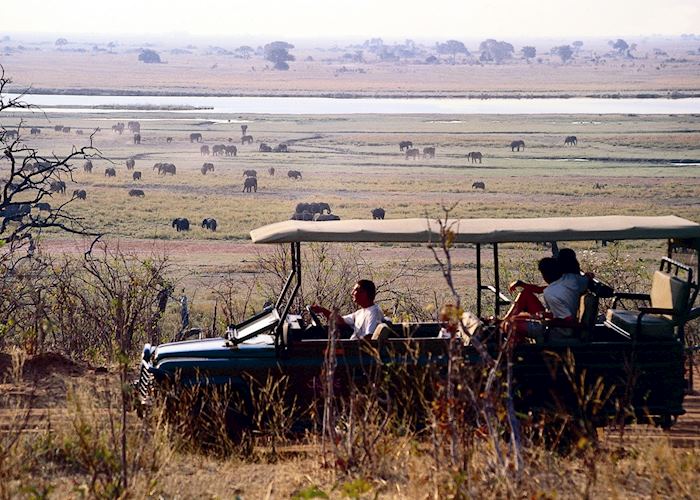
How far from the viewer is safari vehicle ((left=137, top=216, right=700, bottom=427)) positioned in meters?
8.45

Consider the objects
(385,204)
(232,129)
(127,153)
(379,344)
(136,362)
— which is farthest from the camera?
(232,129)

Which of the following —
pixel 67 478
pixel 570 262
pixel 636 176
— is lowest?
pixel 636 176

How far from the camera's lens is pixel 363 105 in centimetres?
10319

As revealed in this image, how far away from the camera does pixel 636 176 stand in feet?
167

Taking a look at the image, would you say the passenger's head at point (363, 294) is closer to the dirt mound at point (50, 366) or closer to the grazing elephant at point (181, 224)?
the dirt mound at point (50, 366)

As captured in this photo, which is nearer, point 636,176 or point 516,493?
point 516,493

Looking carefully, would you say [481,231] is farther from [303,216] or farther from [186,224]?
[303,216]

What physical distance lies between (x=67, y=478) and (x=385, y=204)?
3571 cm

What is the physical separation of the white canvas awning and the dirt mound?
354 cm

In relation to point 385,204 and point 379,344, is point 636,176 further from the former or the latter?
point 379,344

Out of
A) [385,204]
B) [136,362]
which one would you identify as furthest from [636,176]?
[136,362]

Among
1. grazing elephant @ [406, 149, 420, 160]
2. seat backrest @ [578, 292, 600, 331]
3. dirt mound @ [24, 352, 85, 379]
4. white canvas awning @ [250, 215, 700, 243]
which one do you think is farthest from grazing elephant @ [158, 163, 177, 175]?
seat backrest @ [578, 292, 600, 331]

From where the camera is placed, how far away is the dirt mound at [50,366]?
37.4ft

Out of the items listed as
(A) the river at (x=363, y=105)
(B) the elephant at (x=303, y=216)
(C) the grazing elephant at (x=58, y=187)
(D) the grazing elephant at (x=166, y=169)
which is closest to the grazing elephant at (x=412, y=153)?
(D) the grazing elephant at (x=166, y=169)
